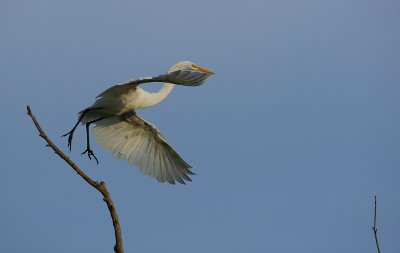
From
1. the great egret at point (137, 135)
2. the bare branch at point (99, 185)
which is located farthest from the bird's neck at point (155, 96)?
the bare branch at point (99, 185)

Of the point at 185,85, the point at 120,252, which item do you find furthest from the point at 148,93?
the point at 120,252

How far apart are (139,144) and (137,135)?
0.16 meters

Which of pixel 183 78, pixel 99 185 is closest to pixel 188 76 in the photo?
pixel 183 78

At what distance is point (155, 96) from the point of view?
335 inches

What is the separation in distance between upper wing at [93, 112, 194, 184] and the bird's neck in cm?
67

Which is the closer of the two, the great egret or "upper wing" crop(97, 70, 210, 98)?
"upper wing" crop(97, 70, 210, 98)

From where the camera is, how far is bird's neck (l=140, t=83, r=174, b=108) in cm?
835

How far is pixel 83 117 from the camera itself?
8.66 meters

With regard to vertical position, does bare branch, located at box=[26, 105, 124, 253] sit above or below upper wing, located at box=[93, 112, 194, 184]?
below

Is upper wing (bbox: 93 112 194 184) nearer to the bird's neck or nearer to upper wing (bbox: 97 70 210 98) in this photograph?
the bird's neck

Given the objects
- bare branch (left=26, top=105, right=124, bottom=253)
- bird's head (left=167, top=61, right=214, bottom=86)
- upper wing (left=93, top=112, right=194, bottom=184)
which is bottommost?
bare branch (left=26, top=105, right=124, bottom=253)

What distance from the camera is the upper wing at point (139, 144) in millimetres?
8969

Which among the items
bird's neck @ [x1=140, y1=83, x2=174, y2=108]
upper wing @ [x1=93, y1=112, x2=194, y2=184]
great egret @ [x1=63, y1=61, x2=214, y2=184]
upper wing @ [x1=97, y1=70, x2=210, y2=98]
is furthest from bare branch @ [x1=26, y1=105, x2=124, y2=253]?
upper wing @ [x1=93, y1=112, x2=194, y2=184]

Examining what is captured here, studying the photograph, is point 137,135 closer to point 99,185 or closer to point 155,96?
point 155,96
